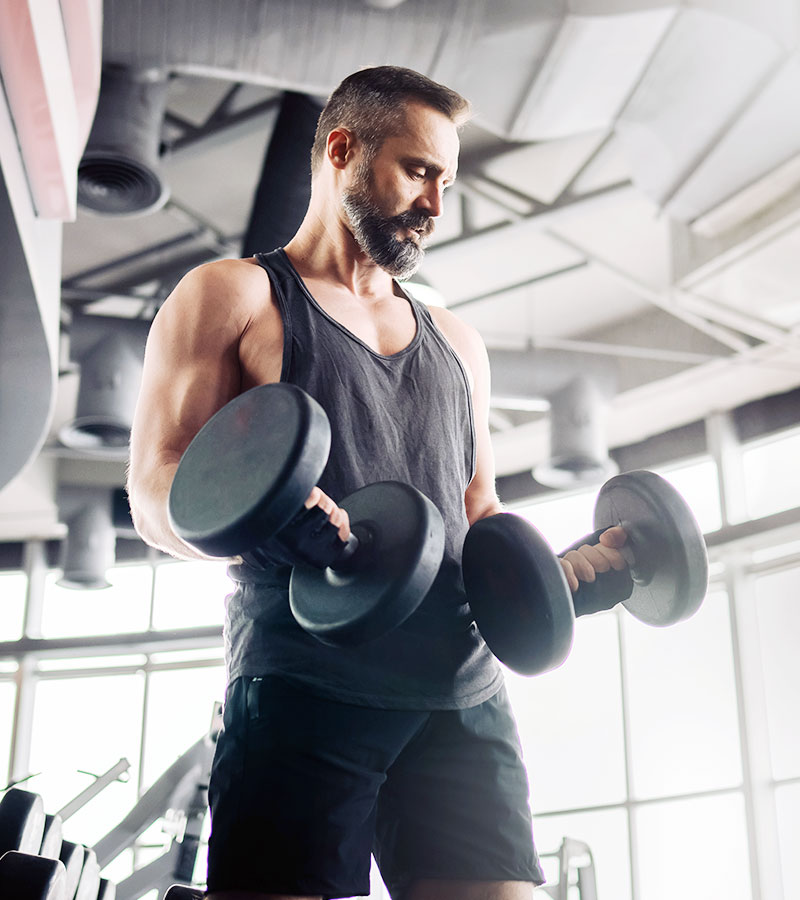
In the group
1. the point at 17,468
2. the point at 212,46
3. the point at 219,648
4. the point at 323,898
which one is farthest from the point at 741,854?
the point at 323,898

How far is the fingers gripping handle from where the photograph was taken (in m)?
1.20

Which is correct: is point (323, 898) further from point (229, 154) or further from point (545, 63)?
point (229, 154)

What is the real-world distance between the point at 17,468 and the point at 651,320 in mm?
4050

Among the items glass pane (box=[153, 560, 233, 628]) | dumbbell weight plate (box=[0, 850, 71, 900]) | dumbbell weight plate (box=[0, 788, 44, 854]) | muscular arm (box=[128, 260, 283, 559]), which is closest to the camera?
muscular arm (box=[128, 260, 283, 559])

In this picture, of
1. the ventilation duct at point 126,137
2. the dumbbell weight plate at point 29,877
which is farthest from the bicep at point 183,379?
the ventilation duct at point 126,137

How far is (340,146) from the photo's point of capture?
4.55 feet

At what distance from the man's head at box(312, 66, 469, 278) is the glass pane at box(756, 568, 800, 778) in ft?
19.0

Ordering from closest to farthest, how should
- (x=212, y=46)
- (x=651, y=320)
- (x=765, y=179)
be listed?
(x=212, y=46) < (x=765, y=179) < (x=651, y=320)

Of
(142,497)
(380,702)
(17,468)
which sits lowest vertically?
(380,702)

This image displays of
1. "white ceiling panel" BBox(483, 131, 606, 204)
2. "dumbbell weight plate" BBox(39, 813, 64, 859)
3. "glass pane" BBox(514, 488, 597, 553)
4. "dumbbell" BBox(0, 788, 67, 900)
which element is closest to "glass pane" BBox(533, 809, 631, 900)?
"glass pane" BBox(514, 488, 597, 553)

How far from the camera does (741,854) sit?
636 centimetres

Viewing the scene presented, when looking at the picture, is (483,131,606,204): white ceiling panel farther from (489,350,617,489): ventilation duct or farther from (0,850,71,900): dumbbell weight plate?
(0,850,71,900): dumbbell weight plate

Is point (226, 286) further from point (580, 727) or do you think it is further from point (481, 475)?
point (580, 727)

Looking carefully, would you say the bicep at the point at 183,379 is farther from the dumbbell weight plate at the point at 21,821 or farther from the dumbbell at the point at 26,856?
the dumbbell weight plate at the point at 21,821
